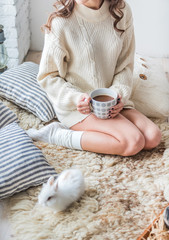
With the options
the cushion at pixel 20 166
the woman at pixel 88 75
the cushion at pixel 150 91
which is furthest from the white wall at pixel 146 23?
the cushion at pixel 20 166

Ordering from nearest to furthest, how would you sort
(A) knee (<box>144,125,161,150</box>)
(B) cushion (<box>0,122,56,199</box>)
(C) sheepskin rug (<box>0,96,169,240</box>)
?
(C) sheepskin rug (<box>0,96,169,240</box>), (B) cushion (<box>0,122,56,199</box>), (A) knee (<box>144,125,161,150</box>)

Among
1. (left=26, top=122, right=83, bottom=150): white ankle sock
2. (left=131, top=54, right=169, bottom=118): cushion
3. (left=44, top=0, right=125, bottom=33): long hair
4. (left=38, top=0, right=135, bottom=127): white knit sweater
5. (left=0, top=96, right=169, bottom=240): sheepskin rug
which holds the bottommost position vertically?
(left=0, top=96, right=169, bottom=240): sheepskin rug

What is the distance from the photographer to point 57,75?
1627 millimetres

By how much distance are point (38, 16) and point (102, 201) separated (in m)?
1.60

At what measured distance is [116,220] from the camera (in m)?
1.26

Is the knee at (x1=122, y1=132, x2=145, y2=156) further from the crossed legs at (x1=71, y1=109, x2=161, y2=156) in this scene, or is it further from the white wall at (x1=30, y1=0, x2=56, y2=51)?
the white wall at (x1=30, y1=0, x2=56, y2=51)

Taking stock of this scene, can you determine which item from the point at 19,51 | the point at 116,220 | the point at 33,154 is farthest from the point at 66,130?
the point at 19,51

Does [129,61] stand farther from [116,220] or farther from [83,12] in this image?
[116,220]

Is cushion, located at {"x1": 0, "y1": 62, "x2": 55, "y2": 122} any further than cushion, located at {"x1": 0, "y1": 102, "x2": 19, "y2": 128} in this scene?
Yes

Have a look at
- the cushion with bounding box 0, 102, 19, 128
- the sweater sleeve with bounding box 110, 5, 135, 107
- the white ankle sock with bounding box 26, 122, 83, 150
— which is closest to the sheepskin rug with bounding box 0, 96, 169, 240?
the white ankle sock with bounding box 26, 122, 83, 150

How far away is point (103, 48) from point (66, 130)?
0.41 metres

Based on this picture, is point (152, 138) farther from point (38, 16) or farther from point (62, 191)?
point (38, 16)

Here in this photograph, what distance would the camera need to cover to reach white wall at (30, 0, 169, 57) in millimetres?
2367

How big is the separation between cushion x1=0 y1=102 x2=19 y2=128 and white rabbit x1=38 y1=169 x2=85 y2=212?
0.48 metres
